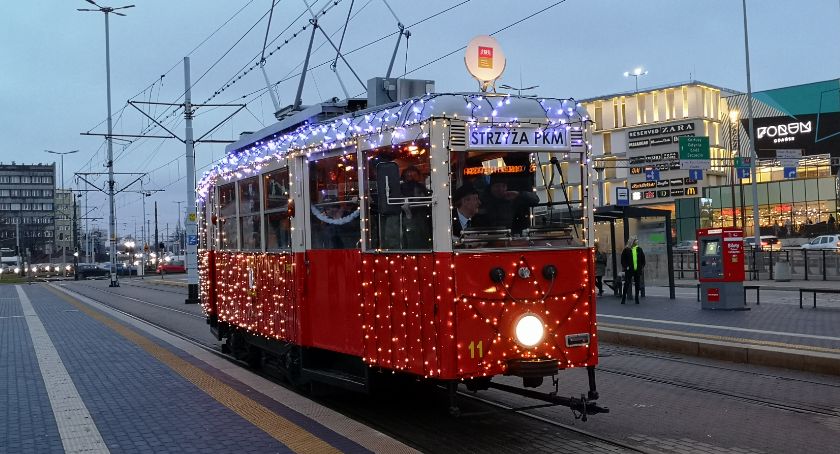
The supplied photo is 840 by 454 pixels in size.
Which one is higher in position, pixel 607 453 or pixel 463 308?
pixel 463 308

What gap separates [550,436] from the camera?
745 centimetres

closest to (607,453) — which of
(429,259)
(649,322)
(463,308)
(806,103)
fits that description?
(463,308)

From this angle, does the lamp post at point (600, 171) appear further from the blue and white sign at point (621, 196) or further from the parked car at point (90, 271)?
the parked car at point (90, 271)

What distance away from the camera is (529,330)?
7195 mm

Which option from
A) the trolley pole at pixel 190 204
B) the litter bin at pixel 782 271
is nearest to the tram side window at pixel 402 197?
the trolley pole at pixel 190 204

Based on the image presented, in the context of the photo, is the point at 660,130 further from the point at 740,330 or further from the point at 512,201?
the point at 512,201

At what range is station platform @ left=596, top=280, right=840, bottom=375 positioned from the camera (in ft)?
37.7

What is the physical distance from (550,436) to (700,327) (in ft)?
27.6

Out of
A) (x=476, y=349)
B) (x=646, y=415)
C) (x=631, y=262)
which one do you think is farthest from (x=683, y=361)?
(x=631, y=262)

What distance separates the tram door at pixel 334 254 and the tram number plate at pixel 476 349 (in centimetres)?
141

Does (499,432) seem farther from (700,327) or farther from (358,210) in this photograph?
(700,327)

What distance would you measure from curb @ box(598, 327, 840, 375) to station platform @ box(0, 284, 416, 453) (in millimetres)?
6395

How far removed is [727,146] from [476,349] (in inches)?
2633

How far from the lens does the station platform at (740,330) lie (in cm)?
1150
